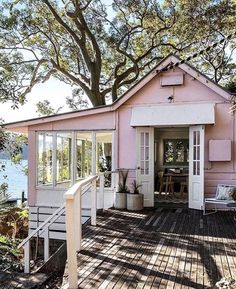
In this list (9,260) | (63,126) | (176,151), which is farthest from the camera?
(176,151)

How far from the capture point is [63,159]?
37.9 feet

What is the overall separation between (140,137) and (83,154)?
2.11 m

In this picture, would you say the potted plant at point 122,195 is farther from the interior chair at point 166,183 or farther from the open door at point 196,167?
the interior chair at point 166,183

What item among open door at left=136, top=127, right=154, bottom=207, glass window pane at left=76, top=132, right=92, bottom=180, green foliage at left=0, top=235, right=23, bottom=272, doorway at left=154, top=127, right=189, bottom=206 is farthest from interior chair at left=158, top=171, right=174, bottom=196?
green foliage at left=0, top=235, right=23, bottom=272

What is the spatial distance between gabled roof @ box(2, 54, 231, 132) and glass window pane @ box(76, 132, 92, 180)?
2.51 ft

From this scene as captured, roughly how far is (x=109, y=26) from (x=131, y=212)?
37.3 feet

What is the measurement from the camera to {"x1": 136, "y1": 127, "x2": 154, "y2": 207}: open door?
34.1 ft

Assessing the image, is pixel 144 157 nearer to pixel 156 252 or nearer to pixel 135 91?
pixel 135 91

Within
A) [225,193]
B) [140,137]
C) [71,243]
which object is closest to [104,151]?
[140,137]

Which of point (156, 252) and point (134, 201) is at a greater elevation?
point (134, 201)

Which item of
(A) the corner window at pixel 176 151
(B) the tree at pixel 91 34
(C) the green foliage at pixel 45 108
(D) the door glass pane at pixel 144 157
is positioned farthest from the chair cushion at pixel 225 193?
(C) the green foliage at pixel 45 108

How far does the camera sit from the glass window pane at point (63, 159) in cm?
1144

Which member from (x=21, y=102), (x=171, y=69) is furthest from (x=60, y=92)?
(x=171, y=69)

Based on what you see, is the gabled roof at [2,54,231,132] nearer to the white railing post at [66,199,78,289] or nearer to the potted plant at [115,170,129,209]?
the potted plant at [115,170,129,209]
